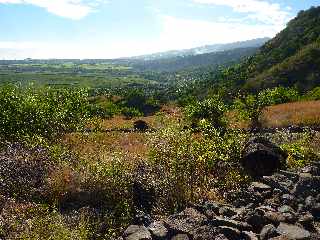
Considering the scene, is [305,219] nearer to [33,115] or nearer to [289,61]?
[33,115]

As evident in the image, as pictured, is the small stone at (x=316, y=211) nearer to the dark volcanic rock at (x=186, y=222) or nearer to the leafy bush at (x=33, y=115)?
the dark volcanic rock at (x=186, y=222)

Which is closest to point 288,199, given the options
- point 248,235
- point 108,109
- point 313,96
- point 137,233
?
point 248,235

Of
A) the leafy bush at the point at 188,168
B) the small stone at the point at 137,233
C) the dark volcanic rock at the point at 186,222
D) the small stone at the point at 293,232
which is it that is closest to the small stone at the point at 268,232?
the small stone at the point at 293,232

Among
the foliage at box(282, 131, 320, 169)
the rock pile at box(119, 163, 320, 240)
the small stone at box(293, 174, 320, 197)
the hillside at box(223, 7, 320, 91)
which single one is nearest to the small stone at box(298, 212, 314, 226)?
the rock pile at box(119, 163, 320, 240)

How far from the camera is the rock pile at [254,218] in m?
Answer: 12.1

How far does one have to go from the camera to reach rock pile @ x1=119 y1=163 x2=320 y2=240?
12.1 metres

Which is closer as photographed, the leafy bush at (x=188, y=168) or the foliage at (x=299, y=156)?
the leafy bush at (x=188, y=168)

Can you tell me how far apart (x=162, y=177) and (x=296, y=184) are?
478cm

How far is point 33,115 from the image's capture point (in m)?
31.2

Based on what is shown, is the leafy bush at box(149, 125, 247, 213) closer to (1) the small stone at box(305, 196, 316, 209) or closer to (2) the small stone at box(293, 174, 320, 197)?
(2) the small stone at box(293, 174, 320, 197)

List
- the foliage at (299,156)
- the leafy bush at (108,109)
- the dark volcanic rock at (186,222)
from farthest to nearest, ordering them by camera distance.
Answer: the leafy bush at (108,109) < the foliage at (299,156) < the dark volcanic rock at (186,222)

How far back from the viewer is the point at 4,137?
2847 centimetres

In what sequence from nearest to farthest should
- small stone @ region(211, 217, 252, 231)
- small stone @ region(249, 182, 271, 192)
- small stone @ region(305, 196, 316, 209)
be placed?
small stone @ region(211, 217, 252, 231), small stone @ region(305, 196, 316, 209), small stone @ region(249, 182, 271, 192)

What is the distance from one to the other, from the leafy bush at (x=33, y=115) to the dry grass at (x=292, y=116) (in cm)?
1899
